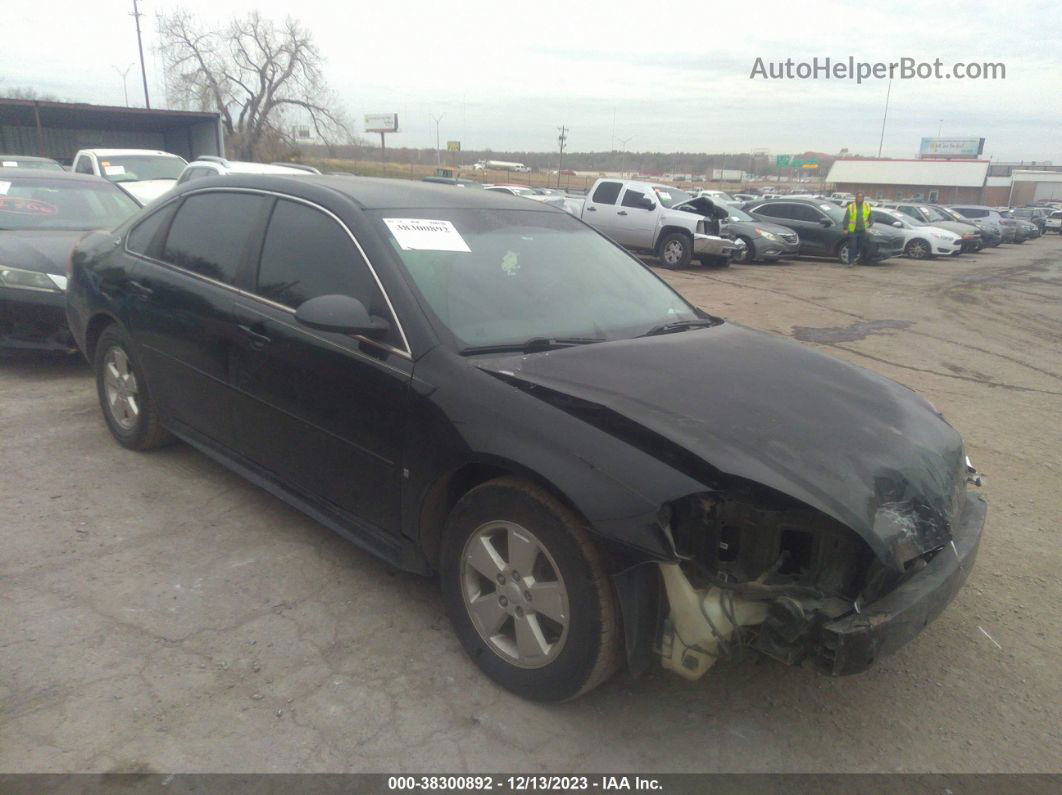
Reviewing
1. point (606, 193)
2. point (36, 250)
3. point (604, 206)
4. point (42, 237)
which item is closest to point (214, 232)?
point (36, 250)

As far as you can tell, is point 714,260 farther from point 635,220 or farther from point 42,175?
point 42,175

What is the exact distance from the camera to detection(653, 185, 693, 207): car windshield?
1662cm

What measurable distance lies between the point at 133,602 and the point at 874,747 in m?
2.83

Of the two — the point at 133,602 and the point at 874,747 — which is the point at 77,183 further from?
the point at 874,747

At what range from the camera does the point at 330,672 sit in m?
2.76

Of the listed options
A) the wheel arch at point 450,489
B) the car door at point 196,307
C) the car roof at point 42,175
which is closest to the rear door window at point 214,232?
the car door at point 196,307

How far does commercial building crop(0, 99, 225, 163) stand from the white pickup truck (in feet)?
38.4

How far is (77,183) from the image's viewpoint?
7266mm

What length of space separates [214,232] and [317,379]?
1.30 m

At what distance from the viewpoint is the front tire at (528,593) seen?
94.1 inches

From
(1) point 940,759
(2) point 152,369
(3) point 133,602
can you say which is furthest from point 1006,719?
(2) point 152,369

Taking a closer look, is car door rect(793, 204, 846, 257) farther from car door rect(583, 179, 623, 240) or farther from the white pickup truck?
car door rect(583, 179, 623, 240)

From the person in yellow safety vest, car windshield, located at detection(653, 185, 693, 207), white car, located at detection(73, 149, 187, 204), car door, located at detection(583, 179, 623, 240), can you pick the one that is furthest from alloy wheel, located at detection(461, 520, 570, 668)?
the person in yellow safety vest

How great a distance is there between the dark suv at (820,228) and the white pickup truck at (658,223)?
3687 millimetres
